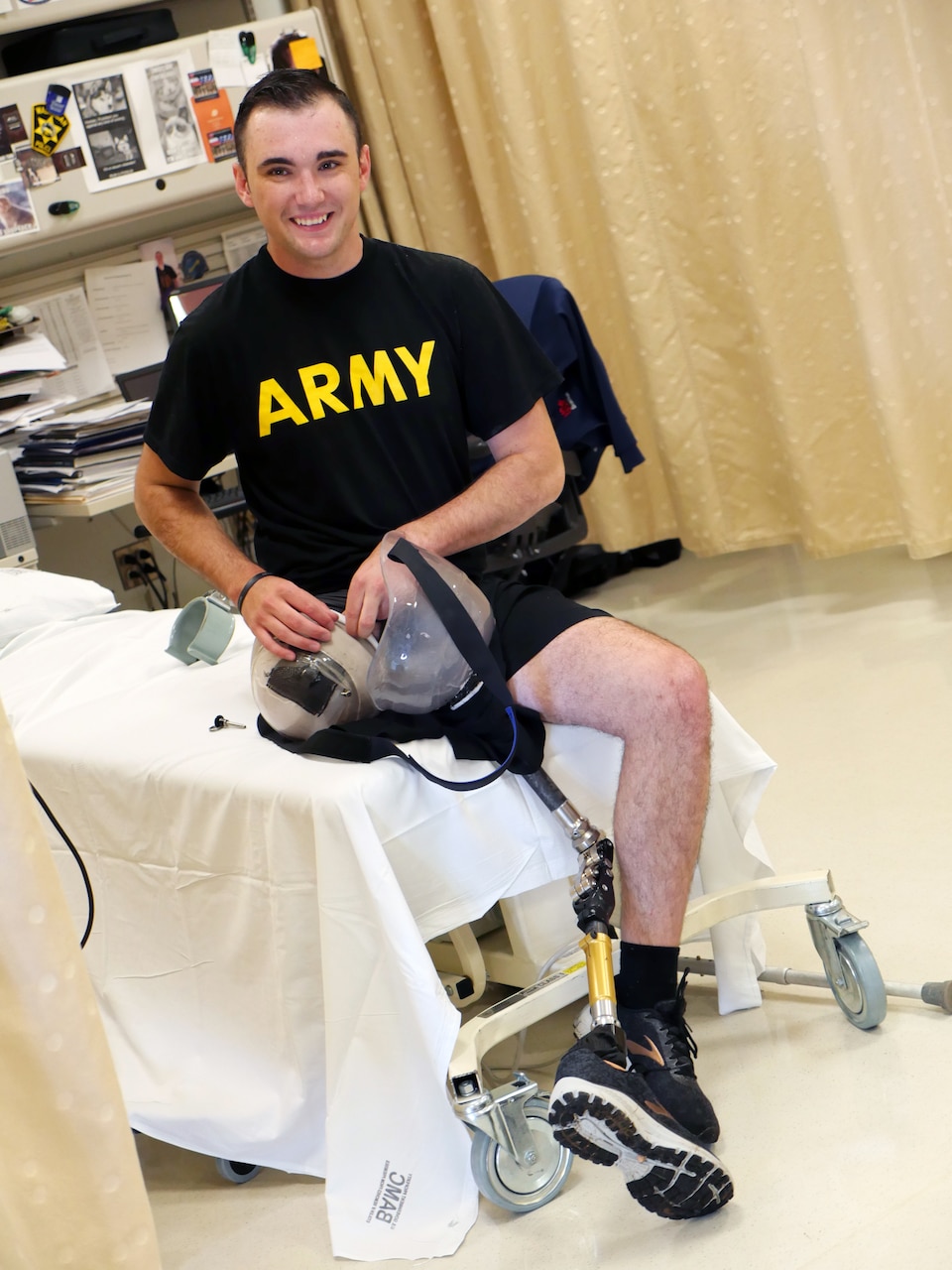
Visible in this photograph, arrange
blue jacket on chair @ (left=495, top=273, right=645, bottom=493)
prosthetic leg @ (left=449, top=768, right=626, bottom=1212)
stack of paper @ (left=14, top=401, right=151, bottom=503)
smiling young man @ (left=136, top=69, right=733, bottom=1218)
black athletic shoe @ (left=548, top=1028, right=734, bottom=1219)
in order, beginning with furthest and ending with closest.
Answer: stack of paper @ (left=14, top=401, right=151, bottom=503)
blue jacket on chair @ (left=495, top=273, right=645, bottom=493)
smiling young man @ (left=136, top=69, right=733, bottom=1218)
prosthetic leg @ (left=449, top=768, right=626, bottom=1212)
black athletic shoe @ (left=548, top=1028, right=734, bottom=1219)

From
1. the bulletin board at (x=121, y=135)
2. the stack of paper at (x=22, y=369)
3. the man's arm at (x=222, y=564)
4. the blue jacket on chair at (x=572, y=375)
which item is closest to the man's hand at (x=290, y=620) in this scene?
the man's arm at (x=222, y=564)

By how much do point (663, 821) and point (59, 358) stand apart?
1979mm

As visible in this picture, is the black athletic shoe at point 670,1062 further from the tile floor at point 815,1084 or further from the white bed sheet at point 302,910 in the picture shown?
the white bed sheet at point 302,910

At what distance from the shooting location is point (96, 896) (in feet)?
6.13

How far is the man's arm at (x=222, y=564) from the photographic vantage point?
165 cm

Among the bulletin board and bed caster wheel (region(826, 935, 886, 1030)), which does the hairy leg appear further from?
the bulletin board

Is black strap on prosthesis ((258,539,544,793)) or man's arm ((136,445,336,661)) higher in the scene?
man's arm ((136,445,336,661))

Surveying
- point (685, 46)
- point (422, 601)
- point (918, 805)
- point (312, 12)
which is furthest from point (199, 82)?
point (918, 805)

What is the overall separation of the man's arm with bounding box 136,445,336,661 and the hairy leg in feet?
1.17

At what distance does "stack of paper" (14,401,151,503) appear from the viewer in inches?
112

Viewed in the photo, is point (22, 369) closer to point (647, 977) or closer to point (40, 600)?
point (40, 600)

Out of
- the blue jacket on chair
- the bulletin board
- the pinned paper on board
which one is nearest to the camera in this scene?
the blue jacket on chair

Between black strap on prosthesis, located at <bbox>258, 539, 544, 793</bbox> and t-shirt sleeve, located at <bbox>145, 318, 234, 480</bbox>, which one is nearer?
black strap on prosthesis, located at <bbox>258, 539, 544, 793</bbox>

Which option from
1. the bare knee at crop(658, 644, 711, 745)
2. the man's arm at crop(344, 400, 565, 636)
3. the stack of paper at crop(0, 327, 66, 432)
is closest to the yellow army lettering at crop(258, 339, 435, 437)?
the man's arm at crop(344, 400, 565, 636)
